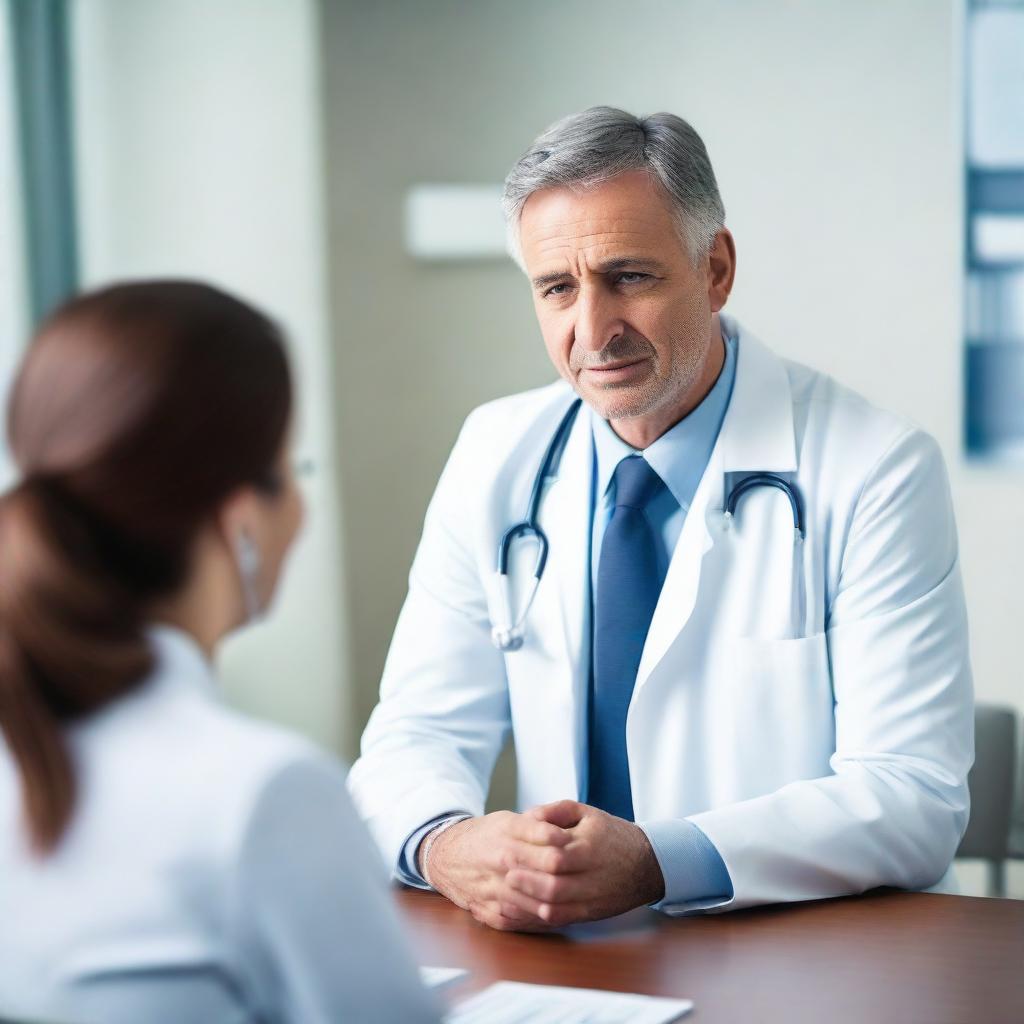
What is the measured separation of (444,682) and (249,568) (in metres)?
0.90

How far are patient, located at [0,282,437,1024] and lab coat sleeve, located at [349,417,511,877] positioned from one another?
2.66 ft

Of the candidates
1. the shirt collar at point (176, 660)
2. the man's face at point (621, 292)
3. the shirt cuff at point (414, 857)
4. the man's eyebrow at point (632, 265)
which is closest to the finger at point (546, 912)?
the shirt cuff at point (414, 857)

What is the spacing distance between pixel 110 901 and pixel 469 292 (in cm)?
302

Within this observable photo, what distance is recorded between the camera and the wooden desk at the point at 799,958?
1104mm

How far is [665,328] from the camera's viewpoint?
172 cm

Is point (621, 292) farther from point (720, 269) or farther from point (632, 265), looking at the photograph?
point (720, 269)

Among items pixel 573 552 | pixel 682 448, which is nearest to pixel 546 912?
pixel 573 552

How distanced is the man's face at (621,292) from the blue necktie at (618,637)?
0.16 meters

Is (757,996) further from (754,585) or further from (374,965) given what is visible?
(754,585)

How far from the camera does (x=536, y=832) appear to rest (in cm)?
134

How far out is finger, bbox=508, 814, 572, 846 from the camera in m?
1.33

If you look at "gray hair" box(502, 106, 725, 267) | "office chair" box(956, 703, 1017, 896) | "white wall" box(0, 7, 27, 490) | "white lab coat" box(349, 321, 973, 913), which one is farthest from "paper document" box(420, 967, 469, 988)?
"white wall" box(0, 7, 27, 490)

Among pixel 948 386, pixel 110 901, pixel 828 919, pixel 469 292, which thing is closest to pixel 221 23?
pixel 469 292

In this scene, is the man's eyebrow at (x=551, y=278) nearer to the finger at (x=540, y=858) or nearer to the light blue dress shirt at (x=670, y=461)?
the light blue dress shirt at (x=670, y=461)
